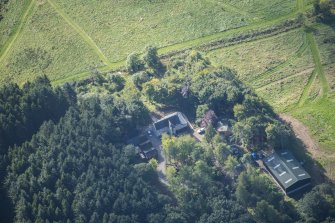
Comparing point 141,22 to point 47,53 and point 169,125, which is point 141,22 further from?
point 169,125

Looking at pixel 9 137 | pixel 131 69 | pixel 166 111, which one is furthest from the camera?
pixel 131 69

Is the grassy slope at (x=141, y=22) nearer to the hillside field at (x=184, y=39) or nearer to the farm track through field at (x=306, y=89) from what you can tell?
the hillside field at (x=184, y=39)

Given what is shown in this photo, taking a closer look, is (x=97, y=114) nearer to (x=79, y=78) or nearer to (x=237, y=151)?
(x=79, y=78)

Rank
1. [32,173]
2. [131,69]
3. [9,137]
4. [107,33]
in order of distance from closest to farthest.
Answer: [32,173] < [9,137] < [131,69] < [107,33]

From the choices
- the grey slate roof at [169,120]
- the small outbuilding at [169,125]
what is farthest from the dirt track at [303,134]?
the grey slate roof at [169,120]

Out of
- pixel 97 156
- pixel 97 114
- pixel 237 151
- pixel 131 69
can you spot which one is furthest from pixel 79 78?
pixel 237 151

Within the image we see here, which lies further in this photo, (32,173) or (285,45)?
(285,45)
